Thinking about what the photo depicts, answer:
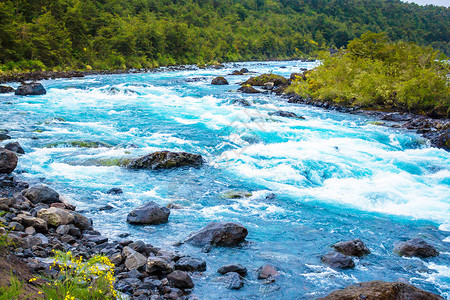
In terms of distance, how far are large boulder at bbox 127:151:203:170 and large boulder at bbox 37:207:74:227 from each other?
4504 mm

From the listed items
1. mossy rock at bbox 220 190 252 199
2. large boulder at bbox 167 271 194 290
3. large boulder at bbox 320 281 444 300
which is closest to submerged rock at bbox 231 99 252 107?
mossy rock at bbox 220 190 252 199

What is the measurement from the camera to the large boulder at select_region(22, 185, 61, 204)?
765 cm

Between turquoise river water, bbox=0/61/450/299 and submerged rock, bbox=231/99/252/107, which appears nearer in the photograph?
turquoise river water, bbox=0/61/450/299

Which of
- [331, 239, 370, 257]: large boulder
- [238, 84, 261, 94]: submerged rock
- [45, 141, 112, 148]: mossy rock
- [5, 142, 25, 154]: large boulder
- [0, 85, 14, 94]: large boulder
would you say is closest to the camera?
[331, 239, 370, 257]: large boulder

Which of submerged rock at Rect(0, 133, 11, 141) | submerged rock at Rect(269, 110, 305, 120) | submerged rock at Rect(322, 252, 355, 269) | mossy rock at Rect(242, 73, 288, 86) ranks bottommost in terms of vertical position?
submerged rock at Rect(0, 133, 11, 141)

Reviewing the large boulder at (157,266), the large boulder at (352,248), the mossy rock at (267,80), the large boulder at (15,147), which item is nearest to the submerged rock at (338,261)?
the large boulder at (352,248)

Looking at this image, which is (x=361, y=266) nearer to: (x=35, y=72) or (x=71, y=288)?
(x=71, y=288)

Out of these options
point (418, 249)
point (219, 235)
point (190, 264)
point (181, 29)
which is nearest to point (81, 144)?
point (219, 235)

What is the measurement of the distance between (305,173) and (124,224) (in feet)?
20.1

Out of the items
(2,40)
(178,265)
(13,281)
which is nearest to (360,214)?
(178,265)

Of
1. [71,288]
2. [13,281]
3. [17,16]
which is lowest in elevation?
[71,288]

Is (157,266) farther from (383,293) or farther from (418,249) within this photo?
(418,249)

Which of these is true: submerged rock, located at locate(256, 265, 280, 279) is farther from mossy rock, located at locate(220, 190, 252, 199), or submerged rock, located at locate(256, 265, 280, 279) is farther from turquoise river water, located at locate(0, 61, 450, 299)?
mossy rock, located at locate(220, 190, 252, 199)

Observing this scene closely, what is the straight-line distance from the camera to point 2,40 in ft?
103
